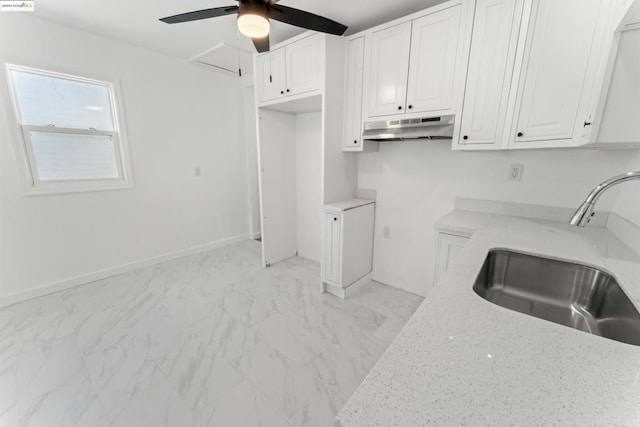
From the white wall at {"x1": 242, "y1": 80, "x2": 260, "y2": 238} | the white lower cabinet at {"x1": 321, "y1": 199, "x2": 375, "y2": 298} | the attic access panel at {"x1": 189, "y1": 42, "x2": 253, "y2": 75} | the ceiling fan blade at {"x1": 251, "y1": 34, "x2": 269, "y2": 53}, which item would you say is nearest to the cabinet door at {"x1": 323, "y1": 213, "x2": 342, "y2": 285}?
the white lower cabinet at {"x1": 321, "y1": 199, "x2": 375, "y2": 298}

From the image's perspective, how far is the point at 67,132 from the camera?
261cm

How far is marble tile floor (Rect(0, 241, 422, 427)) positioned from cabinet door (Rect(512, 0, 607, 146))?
173 cm

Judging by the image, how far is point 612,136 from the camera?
4.28ft

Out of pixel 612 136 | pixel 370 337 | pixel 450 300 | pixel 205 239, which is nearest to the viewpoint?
pixel 450 300

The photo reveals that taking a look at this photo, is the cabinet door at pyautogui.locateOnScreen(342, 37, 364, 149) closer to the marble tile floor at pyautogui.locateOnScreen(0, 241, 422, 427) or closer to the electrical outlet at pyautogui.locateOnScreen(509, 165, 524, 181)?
the electrical outlet at pyautogui.locateOnScreen(509, 165, 524, 181)

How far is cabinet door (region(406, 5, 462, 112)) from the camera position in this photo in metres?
1.84

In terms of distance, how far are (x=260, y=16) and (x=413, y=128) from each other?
1.30 metres

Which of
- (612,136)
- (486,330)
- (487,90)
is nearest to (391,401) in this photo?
(486,330)

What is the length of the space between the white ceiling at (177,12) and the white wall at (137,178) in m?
0.23

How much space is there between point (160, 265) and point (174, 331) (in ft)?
5.00

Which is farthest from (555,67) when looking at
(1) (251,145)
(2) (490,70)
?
(1) (251,145)

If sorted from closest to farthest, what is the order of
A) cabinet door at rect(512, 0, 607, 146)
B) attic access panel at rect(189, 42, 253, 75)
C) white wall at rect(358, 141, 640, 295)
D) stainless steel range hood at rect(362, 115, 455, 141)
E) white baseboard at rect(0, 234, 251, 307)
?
cabinet door at rect(512, 0, 607, 146) → white wall at rect(358, 141, 640, 295) → stainless steel range hood at rect(362, 115, 455, 141) → white baseboard at rect(0, 234, 251, 307) → attic access panel at rect(189, 42, 253, 75)

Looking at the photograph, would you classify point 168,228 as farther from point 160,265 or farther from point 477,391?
point 477,391

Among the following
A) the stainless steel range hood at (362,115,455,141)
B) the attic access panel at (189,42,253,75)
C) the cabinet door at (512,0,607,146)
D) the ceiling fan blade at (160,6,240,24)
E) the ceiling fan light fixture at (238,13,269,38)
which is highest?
the attic access panel at (189,42,253,75)
